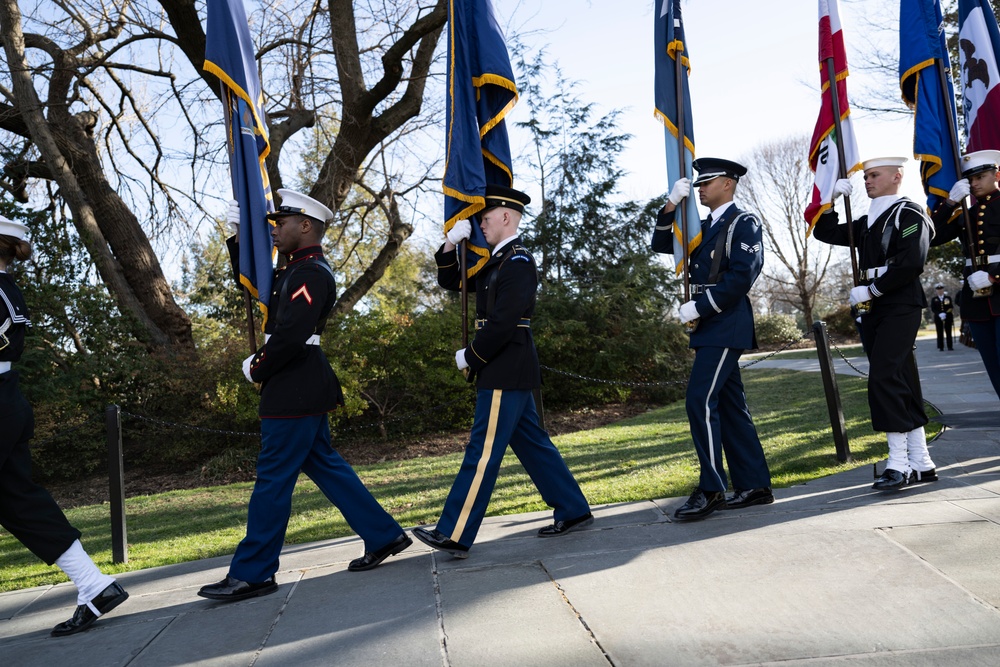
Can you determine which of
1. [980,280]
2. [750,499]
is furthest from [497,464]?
[980,280]

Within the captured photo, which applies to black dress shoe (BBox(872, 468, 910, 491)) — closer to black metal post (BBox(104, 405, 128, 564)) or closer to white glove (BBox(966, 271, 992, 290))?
white glove (BBox(966, 271, 992, 290))

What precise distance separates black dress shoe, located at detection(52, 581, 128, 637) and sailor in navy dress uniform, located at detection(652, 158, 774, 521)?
124 inches

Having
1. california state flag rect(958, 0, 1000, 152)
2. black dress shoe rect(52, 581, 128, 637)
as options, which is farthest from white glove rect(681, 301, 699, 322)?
black dress shoe rect(52, 581, 128, 637)

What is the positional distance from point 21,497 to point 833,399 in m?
5.73

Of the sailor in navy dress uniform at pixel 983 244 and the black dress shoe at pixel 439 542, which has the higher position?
the sailor in navy dress uniform at pixel 983 244

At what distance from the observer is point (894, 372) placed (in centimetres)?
511

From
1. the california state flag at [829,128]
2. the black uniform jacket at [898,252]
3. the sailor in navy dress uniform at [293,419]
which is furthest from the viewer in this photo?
the california state flag at [829,128]

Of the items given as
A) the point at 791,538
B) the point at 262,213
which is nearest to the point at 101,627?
the point at 262,213

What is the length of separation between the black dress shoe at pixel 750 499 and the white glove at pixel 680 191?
6.30 ft

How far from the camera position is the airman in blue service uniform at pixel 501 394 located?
4.42 meters

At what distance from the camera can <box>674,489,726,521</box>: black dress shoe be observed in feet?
15.7

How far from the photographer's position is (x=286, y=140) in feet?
47.2

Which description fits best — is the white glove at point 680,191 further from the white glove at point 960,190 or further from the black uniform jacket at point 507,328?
the white glove at point 960,190

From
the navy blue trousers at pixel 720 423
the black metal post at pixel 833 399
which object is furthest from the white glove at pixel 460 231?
the black metal post at pixel 833 399
